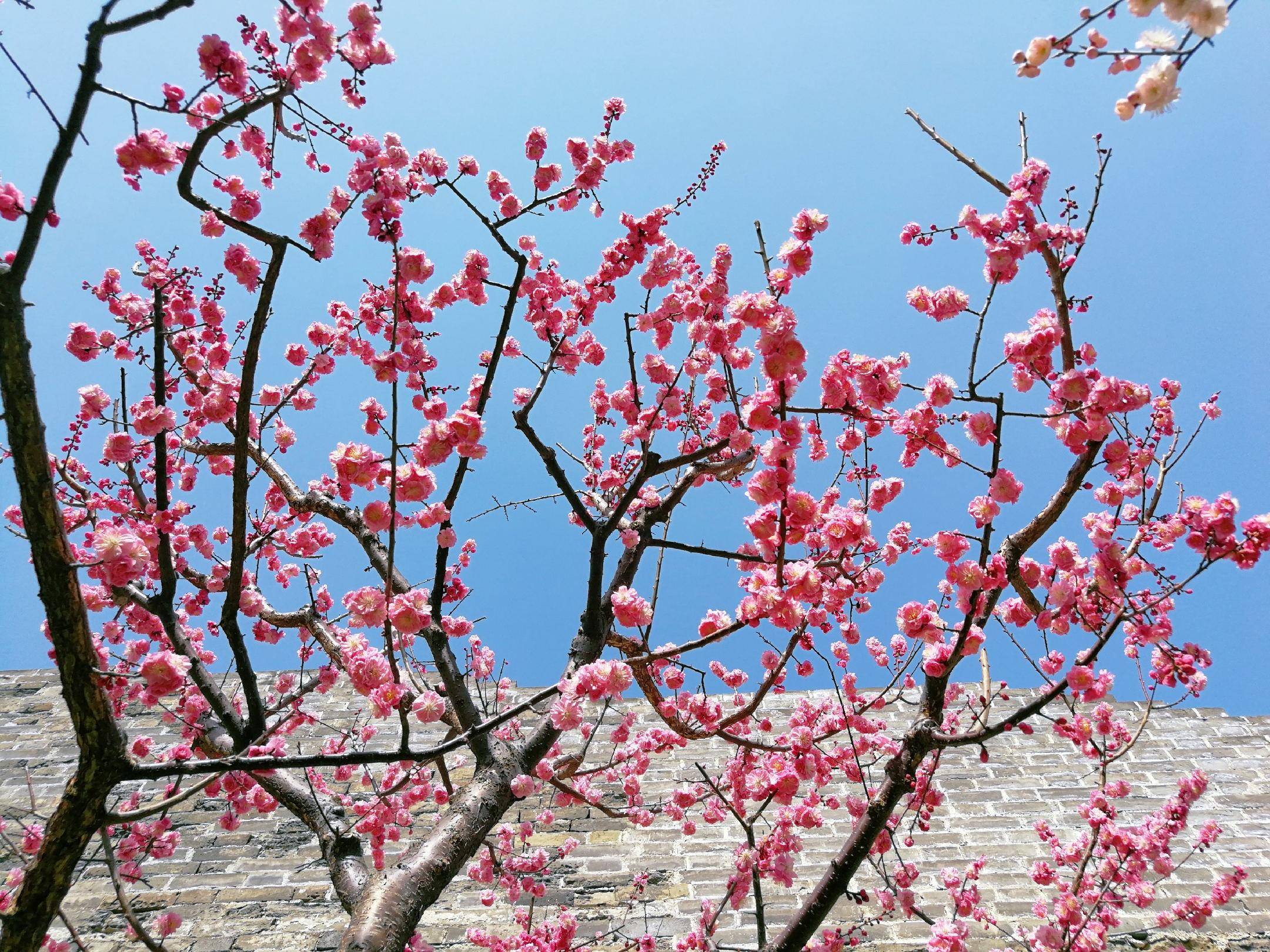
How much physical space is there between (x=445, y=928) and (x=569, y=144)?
4.32 meters

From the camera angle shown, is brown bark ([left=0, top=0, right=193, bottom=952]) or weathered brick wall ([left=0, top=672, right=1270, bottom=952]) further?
weathered brick wall ([left=0, top=672, right=1270, bottom=952])

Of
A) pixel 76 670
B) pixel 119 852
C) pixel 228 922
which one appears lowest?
pixel 228 922

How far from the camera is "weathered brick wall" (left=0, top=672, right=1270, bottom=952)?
4004 millimetres

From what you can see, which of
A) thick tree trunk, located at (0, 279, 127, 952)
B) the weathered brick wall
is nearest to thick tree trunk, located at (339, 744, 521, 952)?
thick tree trunk, located at (0, 279, 127, 952)

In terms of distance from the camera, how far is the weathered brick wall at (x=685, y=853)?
13.1ft

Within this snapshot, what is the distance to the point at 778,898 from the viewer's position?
4.20 meters

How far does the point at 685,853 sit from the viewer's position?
4.48 metres

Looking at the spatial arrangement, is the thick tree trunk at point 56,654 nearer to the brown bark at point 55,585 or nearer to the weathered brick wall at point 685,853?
the brown bark at point 55,585

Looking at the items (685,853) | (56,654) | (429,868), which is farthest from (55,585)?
(685,853)

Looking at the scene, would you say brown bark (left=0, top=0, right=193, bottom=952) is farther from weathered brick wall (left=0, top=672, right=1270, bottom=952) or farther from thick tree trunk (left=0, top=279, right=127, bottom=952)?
weathered brick wall (left=0, top=672, right=1270, bottom=952)

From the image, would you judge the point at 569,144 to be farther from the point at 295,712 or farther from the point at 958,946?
the point at 958,946

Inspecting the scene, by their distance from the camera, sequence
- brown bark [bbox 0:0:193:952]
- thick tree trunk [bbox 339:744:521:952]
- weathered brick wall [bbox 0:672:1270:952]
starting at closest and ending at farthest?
brown bark [bbox 0:0:193:952]
thick tree trunk [bbox 339:744:521:952]
weathered brick wall [bbox 0:672:1270:952]

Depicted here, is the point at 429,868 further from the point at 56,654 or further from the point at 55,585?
the point at 55,585

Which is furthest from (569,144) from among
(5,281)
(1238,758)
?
(1238,758)
